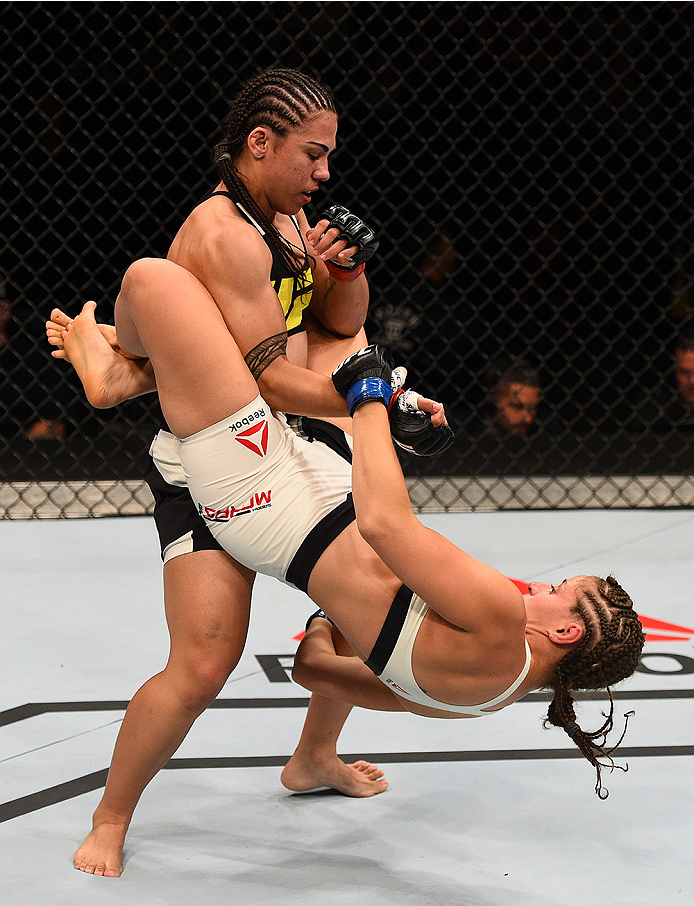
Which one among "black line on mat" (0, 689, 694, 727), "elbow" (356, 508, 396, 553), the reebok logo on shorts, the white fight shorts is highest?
"elbow" (356, 508, 396, 553)

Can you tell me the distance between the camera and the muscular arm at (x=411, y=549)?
4.56 feet

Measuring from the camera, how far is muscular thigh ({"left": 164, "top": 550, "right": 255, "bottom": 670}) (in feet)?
5.19

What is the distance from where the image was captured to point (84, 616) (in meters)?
2.84

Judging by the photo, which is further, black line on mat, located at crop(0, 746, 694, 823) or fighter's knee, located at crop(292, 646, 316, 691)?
black line on mat, located at crop(0, 746, 694, 823)

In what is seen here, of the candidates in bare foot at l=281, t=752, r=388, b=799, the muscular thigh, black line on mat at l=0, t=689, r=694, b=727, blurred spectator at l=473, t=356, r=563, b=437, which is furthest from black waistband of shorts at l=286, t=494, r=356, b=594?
blurred spectator at l=473, t=356, r=563, b=437

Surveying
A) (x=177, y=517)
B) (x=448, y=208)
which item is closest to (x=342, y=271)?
(x=177, y=517)

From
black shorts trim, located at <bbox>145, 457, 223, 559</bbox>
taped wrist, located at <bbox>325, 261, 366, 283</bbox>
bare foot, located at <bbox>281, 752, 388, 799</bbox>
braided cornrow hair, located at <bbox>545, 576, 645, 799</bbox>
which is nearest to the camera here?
braided cornrow hair, located at <bbox>545, 576, 645, 799</bbox>

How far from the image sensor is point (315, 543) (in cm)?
152

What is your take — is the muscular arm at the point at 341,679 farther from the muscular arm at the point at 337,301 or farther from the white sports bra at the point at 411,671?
the muscular arm at the point at 337,301

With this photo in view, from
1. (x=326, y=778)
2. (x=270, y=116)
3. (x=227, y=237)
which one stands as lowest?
(x=326, y=778)

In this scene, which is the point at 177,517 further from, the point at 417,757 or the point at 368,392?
the point at 417,757

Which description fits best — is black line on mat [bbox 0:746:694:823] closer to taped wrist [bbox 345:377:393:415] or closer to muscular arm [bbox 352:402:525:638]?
muscular arm [bbox 352:402:525:638]

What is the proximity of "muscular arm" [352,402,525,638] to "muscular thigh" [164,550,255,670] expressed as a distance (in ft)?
0.97

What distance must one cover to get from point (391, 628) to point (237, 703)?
918mm
